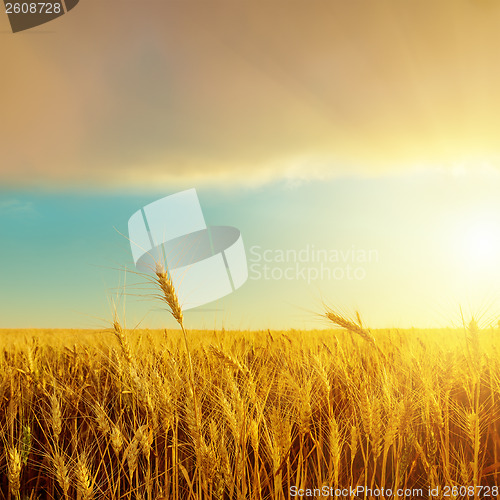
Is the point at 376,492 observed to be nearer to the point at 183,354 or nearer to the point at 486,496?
the point at 486,496

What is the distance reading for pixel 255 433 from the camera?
166cm

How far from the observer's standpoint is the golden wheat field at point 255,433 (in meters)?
→ 1.68

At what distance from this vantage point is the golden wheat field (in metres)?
1.68

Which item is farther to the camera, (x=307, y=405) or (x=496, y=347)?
(x=496, y=347)

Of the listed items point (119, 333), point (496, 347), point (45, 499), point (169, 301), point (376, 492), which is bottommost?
point (45, 499)

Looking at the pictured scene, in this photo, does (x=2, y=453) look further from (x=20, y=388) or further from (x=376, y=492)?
(x=376, y=492)

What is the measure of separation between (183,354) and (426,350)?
2.08 metres

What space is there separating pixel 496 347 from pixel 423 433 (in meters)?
1.69

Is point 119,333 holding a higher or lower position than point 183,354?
higher

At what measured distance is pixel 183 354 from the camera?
3.79 meters

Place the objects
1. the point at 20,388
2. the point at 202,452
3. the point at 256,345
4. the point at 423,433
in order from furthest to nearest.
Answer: the point at 256,345 < the point at 20,388 < the point at 423,433 < the point at 202,452

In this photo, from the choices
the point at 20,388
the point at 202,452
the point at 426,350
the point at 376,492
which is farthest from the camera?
the point at 426,350

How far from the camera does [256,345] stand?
181 inches

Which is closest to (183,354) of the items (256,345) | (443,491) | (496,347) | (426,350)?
(256,345)
